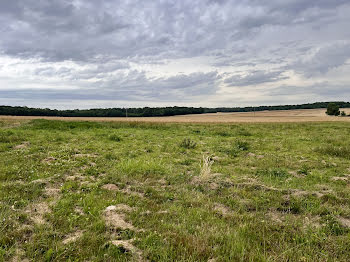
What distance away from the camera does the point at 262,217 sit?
17.5 ft

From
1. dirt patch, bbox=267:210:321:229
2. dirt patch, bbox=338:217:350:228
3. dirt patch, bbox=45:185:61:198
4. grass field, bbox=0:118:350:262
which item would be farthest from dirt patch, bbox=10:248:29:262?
dirt patch, bbox=338:217:350:228

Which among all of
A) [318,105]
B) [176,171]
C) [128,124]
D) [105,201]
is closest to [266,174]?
[176,171]

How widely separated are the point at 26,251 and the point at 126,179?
4.27m

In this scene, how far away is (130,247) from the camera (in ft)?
13.3

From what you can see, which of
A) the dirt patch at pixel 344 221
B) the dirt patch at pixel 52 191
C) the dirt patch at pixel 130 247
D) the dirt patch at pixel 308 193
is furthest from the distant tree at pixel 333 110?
the dirt patch at pixel 130 247

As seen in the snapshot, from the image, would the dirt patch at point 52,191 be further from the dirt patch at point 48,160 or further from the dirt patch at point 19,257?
the dirt patch at point 48,160

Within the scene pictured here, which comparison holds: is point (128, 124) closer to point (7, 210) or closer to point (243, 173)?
point (243, 173)

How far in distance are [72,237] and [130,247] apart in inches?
48.9

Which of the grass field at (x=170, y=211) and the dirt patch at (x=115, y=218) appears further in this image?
the dirt patch at (x=115, y=218)

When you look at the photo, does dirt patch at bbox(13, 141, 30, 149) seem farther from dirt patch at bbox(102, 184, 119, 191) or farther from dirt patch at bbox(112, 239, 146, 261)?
dirt patch at bbox(112, 239, 146, 261)

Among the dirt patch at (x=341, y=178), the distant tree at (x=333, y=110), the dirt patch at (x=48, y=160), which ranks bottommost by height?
the dirt patch at (x=341, y=178)

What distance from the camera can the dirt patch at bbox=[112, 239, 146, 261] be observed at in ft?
12.6

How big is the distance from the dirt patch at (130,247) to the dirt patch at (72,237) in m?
0.77

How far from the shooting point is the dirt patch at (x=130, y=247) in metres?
3.84
